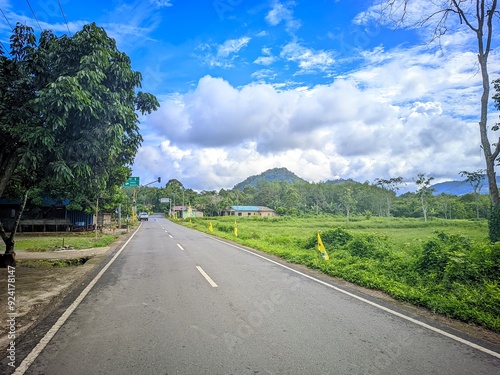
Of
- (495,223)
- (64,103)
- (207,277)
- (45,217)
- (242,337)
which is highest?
(64,103)

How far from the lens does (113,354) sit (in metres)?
3.75

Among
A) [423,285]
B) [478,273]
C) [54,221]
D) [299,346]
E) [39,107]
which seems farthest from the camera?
[54,221]

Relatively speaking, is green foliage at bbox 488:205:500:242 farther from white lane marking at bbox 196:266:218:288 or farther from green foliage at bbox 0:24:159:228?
green foliage at bbox 0:24:159:228

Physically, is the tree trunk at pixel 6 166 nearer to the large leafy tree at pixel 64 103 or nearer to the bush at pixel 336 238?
the large leafy tree at pixel 64 103

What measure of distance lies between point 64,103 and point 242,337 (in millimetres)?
5215

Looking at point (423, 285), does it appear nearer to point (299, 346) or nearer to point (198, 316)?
point (299, 346)

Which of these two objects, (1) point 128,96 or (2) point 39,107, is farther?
(1) point 128,96

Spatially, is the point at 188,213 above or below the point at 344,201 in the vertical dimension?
below

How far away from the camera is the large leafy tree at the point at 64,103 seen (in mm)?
5930

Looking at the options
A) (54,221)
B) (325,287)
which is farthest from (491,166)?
(54,221)

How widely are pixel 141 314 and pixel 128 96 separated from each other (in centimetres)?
520

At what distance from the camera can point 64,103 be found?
18.8 feet

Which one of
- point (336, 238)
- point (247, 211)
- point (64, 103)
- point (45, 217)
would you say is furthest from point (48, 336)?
point (247, 211)

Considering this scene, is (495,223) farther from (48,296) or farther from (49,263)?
(49,263)
